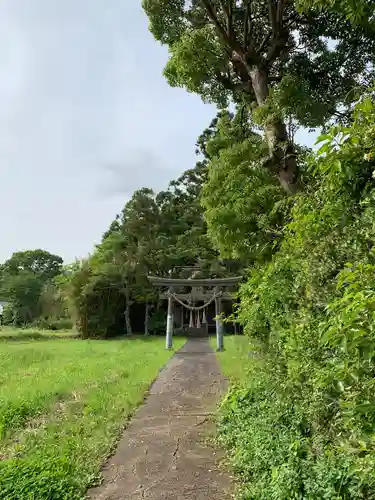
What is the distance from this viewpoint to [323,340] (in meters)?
1.61

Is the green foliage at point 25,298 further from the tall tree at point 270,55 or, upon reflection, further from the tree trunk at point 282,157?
the tree trunk at point 282,157

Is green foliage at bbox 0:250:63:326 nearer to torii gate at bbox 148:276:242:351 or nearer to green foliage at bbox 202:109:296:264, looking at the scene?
torii gate at bbox 148:276:242:351

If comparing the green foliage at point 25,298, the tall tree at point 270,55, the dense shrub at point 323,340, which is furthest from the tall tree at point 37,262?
the dense shrub at point 323,340

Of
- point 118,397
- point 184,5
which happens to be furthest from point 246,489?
point 184,5

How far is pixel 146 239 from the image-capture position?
84.3 feet

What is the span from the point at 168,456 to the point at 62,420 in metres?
2.32

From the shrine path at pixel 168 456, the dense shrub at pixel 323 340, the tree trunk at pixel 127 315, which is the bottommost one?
the shrine path at pixel 168 456

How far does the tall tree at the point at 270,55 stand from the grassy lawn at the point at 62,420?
445 cm

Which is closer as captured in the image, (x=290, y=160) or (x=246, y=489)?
(x=246, y=489)

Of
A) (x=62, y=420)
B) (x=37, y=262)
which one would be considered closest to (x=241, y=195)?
(x=62, y=420)

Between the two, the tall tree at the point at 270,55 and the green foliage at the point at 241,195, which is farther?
the green foliage at the point at 241,195

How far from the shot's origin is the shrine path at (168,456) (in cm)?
346

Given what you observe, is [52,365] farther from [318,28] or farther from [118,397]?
[318,28]

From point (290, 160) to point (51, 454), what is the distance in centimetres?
492
